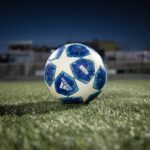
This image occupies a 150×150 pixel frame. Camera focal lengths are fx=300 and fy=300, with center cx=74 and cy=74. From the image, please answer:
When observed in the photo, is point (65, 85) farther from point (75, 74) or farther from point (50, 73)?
point (50, 73)

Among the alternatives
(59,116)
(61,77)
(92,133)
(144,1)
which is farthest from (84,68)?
(144,1)

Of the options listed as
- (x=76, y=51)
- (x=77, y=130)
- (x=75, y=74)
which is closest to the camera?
(x=77, y=130)

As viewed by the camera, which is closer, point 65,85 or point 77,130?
point 77,130

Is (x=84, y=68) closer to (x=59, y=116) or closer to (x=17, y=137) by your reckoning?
(x=59, y=116)

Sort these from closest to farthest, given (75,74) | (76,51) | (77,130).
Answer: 1. (77,130)
2. (75,74)
3. (76,51)

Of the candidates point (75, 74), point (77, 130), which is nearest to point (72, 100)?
point (75, 74)

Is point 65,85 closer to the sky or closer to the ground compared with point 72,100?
closer to the sky

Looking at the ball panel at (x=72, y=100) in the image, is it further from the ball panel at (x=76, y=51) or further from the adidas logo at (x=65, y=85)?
the ball panel at (x=76, y=51)

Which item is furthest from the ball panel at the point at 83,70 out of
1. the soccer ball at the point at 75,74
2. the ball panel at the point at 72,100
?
the ball panel at the point at 72,100
